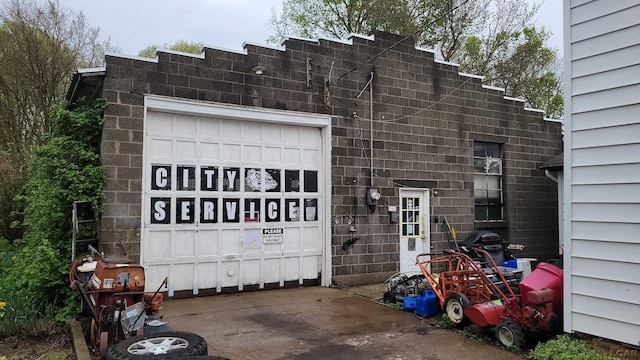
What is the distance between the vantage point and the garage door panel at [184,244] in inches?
315

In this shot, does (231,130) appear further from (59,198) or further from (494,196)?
(494,196)

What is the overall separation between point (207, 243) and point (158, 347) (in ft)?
13.0

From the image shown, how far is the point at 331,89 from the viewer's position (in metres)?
9.61

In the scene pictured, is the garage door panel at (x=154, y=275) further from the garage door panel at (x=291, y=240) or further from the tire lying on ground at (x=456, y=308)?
the tire lying on ground at (x=456, y=308)

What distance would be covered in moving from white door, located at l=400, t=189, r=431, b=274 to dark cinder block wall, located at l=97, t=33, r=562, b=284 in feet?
0.73

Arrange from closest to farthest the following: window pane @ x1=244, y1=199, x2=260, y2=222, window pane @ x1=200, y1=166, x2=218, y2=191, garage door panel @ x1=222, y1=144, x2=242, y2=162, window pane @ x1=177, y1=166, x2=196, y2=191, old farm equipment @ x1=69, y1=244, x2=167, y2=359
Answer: old farm equipment @ x1=69, y1=244, x2=167, y2=359
window pane @ x1=177, y1=166, x2=196, y2=191
window pane @ x1=200, y1=166, x2=218, y2=191
garage door panel @ x1=222, y1=144, x2=242, y2=162
window pane @ x1=244, y1=199, x2=260, y2=222

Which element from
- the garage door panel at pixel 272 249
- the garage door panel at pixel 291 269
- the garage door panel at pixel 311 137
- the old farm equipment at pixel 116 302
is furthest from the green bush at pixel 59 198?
the garage door panel at pixel 311 137

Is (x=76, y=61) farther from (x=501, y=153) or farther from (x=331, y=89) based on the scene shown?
(x=501, y=153)

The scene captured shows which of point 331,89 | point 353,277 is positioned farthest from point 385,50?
point 353,277

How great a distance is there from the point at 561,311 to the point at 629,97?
266cm

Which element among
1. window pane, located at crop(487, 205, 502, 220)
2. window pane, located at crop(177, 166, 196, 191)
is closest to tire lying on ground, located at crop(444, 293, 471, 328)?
window pane, located at crop(177, 166, 196, 191)

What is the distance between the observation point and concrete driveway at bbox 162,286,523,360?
5414mm

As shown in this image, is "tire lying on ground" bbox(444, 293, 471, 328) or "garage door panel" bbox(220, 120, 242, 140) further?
"garage door panel" bbox(220, 120, 242, 140)

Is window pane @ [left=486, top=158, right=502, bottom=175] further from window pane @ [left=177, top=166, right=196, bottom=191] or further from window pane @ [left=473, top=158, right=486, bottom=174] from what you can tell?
window pane @ [left=177, top=166, right=196, bottom=191]
